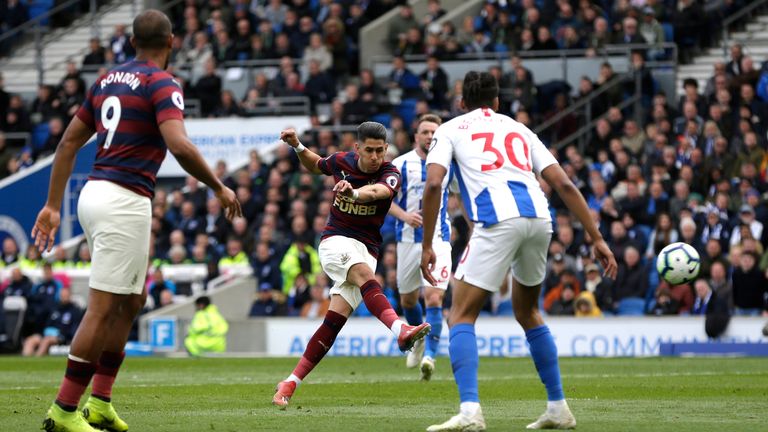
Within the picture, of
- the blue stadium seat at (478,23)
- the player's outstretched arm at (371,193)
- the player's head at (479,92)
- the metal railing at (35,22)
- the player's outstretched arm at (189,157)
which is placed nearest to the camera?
the player's outstretched arm at (189,157)

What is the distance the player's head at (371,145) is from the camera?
11.1 m

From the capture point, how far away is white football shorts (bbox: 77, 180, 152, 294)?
816cm

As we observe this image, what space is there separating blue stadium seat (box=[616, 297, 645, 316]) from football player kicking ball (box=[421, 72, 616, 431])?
13.2 meters

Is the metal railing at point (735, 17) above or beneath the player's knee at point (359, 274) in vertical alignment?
above

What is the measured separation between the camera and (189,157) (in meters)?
8.11

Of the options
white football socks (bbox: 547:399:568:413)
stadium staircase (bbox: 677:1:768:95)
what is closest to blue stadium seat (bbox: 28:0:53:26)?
stadium staircase (bbox: 677:1:768:95)

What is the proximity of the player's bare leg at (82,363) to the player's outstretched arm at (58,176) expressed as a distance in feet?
1.69

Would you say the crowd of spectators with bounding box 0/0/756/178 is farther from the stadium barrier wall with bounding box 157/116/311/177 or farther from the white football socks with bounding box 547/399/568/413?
the white football socks with bounding box 547/399/568/413

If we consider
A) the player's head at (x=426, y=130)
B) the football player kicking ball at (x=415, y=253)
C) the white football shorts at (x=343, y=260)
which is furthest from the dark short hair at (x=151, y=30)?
the football player kicking ball at (x=415, y=253)

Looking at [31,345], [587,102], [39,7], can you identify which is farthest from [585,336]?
[39,7]

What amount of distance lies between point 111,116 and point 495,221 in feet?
7.91

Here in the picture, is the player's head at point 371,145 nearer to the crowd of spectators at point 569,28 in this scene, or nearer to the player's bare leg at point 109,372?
the player's bare leg at point 109,372

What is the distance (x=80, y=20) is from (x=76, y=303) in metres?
14.2

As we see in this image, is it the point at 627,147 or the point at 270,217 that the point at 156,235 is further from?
the point at 627,147
